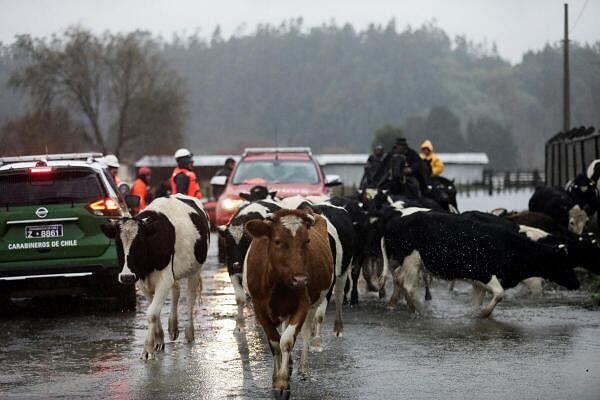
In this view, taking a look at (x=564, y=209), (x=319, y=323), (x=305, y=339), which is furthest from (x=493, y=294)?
(x=564, y=209)

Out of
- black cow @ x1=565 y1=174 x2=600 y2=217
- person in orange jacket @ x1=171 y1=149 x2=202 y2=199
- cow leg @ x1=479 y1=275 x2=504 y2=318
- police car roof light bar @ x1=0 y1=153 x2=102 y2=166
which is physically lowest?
cow leg @ x1=479 y1=275 x2=504 y2=318

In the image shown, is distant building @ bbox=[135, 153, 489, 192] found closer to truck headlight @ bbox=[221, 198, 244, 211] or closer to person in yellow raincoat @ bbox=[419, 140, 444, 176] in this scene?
person in yellow raincoat @ bbox=[419, 140, 444, 176]

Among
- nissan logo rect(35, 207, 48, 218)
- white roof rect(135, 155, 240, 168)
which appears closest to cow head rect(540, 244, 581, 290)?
nissan logo rect(35, 207, 48, 218)

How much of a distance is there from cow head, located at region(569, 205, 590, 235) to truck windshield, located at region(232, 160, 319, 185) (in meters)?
4.71

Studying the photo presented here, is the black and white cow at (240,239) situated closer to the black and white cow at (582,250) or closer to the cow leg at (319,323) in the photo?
the cow leg at (319,323)

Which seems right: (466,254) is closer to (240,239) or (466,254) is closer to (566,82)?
(240,239)

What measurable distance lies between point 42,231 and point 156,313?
3.26 metres

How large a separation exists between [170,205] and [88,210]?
6.40ft

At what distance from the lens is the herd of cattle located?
962cm

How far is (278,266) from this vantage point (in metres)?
9.44

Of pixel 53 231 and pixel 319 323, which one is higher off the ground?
pixel 53 231

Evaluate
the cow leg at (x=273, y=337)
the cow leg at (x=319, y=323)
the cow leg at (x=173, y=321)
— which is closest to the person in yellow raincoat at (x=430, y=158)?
the cow leg at (x=173, y=321)

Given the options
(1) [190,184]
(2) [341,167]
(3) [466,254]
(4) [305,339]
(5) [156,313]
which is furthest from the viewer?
(2) [341,167]

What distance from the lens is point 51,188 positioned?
14352 millimetres
